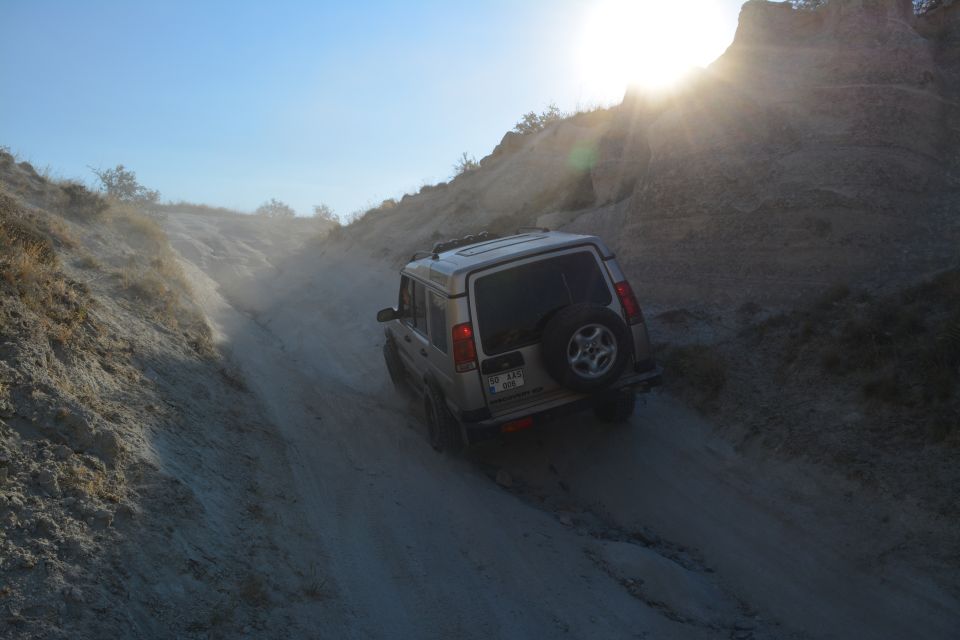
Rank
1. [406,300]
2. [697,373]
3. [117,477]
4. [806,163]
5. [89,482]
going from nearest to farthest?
[89,482], [117,477], [697,373], [406,300], [806,163]

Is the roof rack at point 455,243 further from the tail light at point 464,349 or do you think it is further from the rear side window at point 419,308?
the tail light at point 464,349

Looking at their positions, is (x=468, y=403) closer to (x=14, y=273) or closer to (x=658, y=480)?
(x=658, y=480)

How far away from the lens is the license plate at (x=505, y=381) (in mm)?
5941

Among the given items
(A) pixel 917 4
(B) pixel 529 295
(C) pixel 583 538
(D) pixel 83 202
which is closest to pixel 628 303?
(B) pixel 529 295

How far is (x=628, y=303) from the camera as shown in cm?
622

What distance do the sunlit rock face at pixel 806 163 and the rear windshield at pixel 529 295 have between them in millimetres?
3494

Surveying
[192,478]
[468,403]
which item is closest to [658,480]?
[468,403]

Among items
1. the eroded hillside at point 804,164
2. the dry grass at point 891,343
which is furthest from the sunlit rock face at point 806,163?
the dry grass at point 891,343

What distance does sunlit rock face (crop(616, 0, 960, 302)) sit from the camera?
325 inches

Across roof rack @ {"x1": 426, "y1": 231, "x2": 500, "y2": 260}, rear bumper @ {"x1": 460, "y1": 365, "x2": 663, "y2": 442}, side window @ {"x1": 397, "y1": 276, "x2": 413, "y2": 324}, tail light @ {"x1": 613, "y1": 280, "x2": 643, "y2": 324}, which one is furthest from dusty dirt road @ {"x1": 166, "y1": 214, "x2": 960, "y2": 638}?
roof rack @ {"x1": 426, "y1": 231, "x2": 500, "y2": 260}

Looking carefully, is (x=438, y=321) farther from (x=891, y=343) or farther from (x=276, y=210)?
(x=276, y=210)

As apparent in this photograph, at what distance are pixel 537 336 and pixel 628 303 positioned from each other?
0.92 metres

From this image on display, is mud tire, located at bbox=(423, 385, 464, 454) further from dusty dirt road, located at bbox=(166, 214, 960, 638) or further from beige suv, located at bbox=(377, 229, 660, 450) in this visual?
beige suv, located at bbox=(377, 229, 660, 450)

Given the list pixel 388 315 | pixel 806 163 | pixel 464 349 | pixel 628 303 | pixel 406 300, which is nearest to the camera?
pixel 464 349
